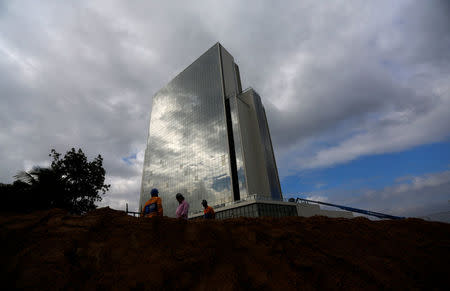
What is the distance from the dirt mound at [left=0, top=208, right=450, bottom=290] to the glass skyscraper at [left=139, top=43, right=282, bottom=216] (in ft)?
158

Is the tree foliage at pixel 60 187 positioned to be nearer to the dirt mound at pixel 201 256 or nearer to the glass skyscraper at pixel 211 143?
the dirt mound at pixel 201 256

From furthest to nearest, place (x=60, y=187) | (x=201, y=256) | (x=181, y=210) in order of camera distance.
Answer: (x=60, y=187) → (x=181, y=210) → (x=201, y=256)

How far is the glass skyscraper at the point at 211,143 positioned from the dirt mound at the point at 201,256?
48.2 meters

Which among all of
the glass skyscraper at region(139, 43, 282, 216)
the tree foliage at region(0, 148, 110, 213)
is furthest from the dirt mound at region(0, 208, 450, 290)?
the glass skyscraper at region(139, 43, 282, 216)

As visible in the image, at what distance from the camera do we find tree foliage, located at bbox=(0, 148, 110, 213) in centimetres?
1267

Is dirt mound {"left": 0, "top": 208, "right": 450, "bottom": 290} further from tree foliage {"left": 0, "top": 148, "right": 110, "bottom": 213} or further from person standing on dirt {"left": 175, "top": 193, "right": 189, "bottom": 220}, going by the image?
tree foliage {"left": 0, "top": 148, "right": 110, "bottom": 213}

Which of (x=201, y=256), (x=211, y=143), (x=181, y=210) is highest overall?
(x=211, y=143)

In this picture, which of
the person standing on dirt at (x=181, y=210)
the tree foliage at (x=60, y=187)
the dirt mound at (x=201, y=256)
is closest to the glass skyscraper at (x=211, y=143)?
the tree foliage at (x=60, y=187)

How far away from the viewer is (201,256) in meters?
4.67

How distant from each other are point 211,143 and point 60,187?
1909 inches

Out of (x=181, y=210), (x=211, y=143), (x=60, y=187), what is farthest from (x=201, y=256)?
(x=211, y=143)

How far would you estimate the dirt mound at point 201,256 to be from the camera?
12.7 ft

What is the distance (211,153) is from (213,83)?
88.5 ft

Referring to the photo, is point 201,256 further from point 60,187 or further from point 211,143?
point 211,143
